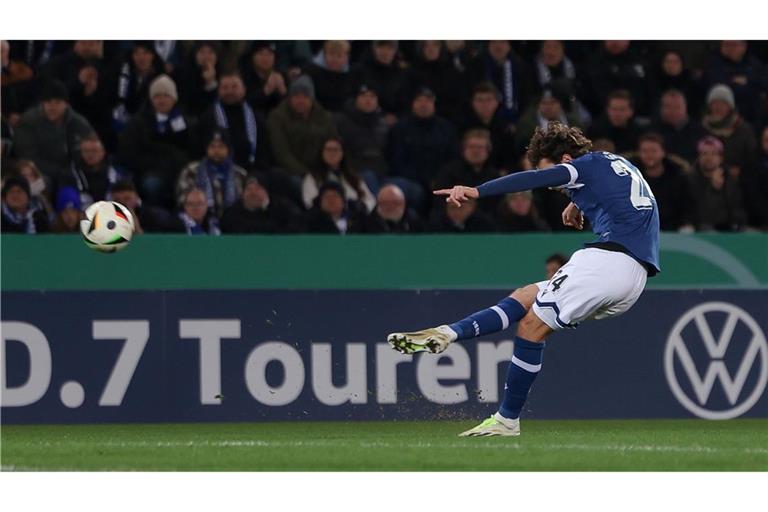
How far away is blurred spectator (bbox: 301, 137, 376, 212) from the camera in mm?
14789

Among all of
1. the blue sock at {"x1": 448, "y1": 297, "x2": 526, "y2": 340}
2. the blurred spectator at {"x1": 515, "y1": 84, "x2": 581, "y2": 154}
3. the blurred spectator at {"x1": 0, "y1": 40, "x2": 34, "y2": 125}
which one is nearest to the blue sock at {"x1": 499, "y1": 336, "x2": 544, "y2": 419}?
the blue sock at {"x1": 448, "y1": 297, "x2": 526, "y2": 340}

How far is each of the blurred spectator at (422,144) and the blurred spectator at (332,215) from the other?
845mm

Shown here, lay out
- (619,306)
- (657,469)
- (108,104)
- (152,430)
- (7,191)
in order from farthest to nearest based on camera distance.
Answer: (108,104) → (7,191) → (152,430) → (619,306) → (657,469)

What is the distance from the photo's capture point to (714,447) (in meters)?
10.6

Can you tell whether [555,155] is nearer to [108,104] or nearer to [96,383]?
[96,383]

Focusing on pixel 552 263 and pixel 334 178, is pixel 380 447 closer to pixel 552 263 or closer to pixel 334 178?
pixel 552 263

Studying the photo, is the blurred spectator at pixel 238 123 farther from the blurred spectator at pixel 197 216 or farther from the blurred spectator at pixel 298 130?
the blurred spectator at pixel 197 216

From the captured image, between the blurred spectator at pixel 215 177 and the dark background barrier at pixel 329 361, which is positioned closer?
the dark background barrier at pixel 329 361

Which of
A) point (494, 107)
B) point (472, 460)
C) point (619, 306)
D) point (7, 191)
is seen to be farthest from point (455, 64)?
point (472, 460)

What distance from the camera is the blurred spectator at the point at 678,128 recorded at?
15734 mm

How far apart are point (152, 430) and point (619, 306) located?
4190mm

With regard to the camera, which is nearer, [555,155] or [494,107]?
[555,155]

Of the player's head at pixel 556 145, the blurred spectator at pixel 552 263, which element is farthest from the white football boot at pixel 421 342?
the blurred spectator at pixel 552 263

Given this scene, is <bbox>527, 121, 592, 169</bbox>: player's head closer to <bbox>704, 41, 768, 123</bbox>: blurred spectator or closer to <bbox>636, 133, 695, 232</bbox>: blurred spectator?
<bbox>636, 133, 695, 232</bbox>: blurred spectator
